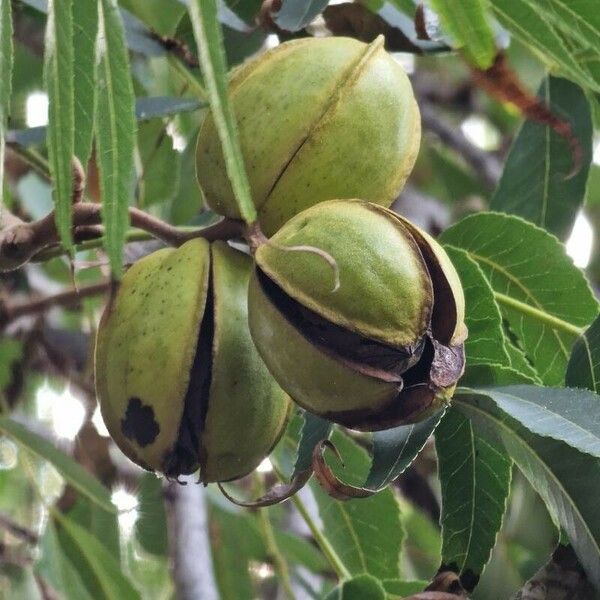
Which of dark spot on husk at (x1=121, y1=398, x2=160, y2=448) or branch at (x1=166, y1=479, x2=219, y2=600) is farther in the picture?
branch at (x1=166, y1=479, x2=219, y2=600)

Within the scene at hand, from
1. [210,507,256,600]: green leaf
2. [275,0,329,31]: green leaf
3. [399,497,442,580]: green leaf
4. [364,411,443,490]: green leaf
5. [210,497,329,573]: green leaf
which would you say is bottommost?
[399,497,442,580]: green leaf

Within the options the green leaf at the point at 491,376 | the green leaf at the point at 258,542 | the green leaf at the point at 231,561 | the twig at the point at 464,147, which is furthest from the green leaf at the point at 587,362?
the twig at the point at 464,147

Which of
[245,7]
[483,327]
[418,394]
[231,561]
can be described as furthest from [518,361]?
[231,561]

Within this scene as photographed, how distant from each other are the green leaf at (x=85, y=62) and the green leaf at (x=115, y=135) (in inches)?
0.5

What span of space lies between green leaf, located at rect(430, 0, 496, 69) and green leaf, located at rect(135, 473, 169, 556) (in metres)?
1.12

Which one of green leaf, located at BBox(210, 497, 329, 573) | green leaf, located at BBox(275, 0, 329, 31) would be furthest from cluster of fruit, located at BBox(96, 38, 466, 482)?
green leaf, located at BBox(210, 497, 329, 573)

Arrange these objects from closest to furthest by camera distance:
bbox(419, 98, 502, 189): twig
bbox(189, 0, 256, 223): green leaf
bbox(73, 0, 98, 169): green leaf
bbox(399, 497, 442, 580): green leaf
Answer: bbox(189, 0, 256, 223): green leaf < bbox(73, 0, 98, 169): green leaf < bbox(399, 497, 442, 580): green leaf < bbox(419, 98, 502, 189): twig

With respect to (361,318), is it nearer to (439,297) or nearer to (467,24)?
(439,297)

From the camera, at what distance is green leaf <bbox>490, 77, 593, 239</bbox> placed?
5.59 feet

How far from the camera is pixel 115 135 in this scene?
93cm

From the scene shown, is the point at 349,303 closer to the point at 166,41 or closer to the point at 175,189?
the point at 166,41

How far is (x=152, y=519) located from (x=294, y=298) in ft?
3.79

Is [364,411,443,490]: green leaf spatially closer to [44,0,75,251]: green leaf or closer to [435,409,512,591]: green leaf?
[435,409,512,591]: green leaf

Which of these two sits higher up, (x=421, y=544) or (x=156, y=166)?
(x=156, y=166)
